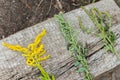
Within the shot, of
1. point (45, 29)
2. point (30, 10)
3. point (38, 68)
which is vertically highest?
point (30, 10)

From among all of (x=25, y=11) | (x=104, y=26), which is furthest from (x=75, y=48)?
(x=25, y=11)

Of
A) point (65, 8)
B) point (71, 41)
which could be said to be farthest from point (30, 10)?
point (71, 41)

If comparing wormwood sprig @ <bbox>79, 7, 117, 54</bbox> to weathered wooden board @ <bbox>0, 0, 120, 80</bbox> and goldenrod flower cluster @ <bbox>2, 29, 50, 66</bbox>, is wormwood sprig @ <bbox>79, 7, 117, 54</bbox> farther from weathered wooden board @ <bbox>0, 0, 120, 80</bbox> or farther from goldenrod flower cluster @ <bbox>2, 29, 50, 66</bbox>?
goldenrod flower cluster @ <bbox>2, 29, 50, 66</bbox>

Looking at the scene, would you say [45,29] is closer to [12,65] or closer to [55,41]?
[55,41]

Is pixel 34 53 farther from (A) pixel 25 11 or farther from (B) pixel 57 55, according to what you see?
(A) pixel 25 11

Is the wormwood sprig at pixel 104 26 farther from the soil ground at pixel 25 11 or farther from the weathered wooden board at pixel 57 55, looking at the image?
the soil ground at pixel 25 11
